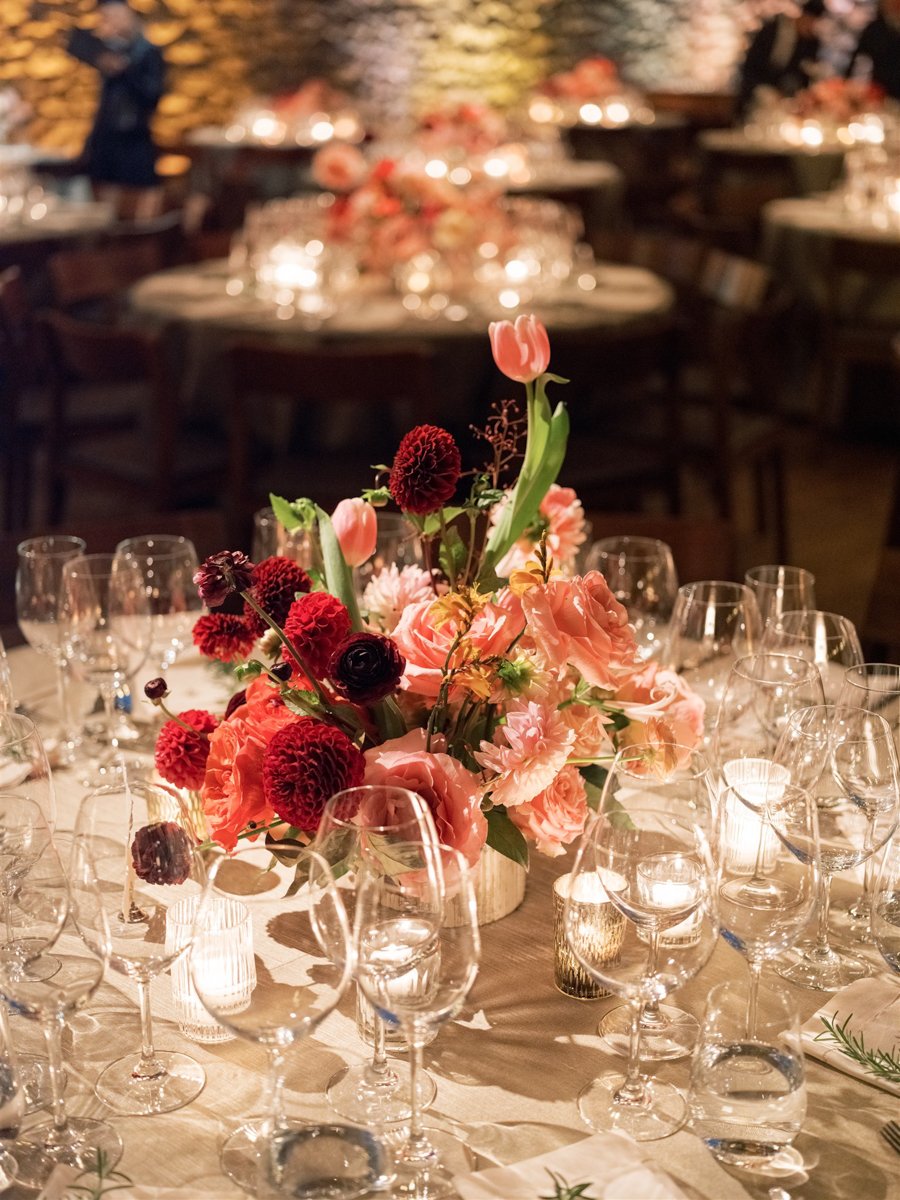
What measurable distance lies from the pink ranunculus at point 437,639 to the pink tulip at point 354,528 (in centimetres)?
9

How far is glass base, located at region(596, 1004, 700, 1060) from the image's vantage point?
113 cm

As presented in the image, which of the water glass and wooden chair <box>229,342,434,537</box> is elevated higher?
the water glass

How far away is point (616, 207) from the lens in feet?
25.9

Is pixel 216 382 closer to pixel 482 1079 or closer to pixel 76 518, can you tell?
pixel 76 518

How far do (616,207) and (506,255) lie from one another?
12.1 ft

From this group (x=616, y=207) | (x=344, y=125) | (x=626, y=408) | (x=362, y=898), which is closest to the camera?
(x=362, y=898)

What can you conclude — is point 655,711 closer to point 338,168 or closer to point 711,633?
point 711,633

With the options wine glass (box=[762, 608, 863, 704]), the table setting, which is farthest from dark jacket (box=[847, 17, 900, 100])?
the table setting

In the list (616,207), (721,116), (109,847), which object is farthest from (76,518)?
(721,116)

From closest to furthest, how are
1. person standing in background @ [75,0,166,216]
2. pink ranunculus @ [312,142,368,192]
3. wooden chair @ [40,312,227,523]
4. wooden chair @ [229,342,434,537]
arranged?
wooden chair @ [229,342,434,537]
wooden chair @ [40,312,227,523]
pink ranunculus @ [312,142,368,192]
person standing in background @ [75,0,166,216]

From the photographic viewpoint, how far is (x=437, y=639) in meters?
1.17

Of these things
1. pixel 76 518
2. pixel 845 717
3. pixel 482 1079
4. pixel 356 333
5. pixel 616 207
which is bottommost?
pixel 76 518

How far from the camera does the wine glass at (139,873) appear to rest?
3.35ft

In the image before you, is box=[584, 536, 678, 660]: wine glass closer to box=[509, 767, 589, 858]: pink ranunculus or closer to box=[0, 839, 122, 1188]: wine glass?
box=[509, 767, 589, 858]: pink ranunculus
